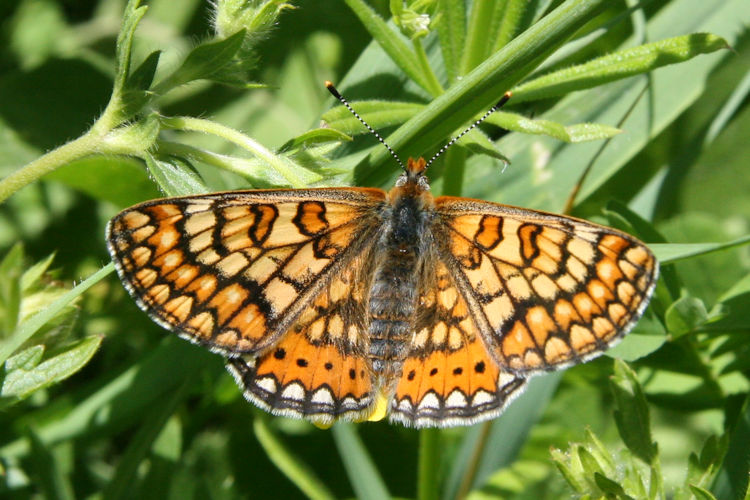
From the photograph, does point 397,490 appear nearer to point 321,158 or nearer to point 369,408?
point 369,408

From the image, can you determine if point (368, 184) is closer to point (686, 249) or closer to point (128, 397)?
point (686, 249)

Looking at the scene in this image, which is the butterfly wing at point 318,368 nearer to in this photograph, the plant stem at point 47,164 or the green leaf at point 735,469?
the plant stem at point 47,164

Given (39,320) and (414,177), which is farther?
(414,177)

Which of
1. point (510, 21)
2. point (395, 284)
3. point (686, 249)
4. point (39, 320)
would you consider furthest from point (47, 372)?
point (686, 249)

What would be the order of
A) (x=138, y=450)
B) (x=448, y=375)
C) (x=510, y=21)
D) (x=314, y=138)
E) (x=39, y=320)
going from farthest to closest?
(x=138, y=450) < (x=510, y=21) < (x=448, y=375) < (x=314, y=138) < (x=39, y=320)

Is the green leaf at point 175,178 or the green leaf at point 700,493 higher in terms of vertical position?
the green leaf at point 175,178

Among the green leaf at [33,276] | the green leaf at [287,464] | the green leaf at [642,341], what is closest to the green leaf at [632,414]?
the green leaf at [642,341]

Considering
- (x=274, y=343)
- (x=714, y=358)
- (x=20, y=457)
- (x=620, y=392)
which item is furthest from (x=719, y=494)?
(x=20, y=457)

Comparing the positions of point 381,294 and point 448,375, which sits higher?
point 381,294
